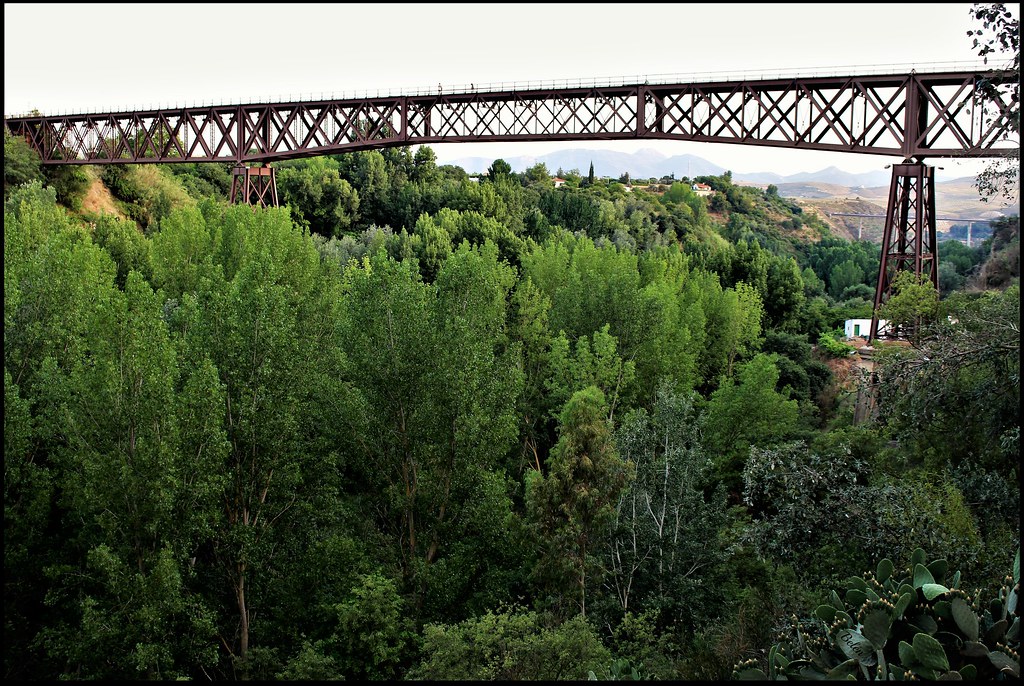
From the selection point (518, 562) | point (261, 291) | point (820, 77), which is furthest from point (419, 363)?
point (820, 77)

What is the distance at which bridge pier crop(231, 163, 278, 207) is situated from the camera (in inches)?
1779

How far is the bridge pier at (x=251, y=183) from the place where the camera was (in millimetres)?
45188

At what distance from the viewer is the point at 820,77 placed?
3325cm

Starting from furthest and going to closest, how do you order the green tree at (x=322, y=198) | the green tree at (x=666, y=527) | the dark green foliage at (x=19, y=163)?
1. the green tree at (x=322, y=198)
2. the dark green foliage at (x=19, y=163)
3. the green tree at (x=666, y=527)

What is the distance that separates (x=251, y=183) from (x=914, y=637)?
4314 centimetres

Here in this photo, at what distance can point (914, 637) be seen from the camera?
870cm

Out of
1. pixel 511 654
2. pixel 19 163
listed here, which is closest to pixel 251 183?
pixel 19 163

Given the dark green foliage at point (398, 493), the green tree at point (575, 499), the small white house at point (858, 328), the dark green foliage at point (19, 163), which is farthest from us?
the dark green foliage at point (19, 163)

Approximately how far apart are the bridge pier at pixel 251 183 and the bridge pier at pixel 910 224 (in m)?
29.6

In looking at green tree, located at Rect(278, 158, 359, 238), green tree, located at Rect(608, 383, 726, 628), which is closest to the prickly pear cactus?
green tree, located at Rect(608, 383, 726, 628)

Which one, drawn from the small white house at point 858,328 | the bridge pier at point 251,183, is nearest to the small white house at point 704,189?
the small white house at point 858,328

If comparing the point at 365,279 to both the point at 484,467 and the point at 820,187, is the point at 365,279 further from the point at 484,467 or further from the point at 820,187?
the point at 820,187

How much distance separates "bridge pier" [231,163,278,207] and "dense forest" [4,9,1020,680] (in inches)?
716

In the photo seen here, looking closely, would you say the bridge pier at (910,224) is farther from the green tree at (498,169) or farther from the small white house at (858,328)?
the green tree at (498,169)
